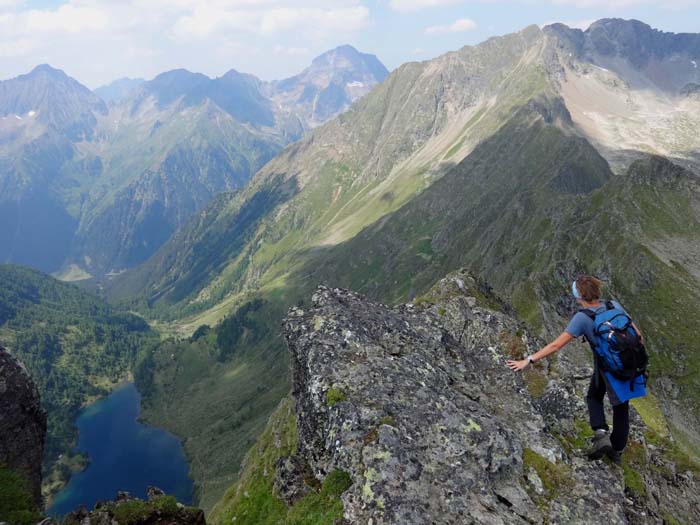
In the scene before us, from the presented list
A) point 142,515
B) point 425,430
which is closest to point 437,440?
point 425,430

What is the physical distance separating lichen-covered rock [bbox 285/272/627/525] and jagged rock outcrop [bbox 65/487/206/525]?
247 inches

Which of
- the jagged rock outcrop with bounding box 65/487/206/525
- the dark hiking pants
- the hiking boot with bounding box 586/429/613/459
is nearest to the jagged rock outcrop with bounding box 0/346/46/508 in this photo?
the jagged rock outcrop with bounding box 65/487/206/525

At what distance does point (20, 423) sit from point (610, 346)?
3485cm

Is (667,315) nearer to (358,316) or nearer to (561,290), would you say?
(561,290)

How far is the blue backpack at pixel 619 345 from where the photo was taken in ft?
52.0

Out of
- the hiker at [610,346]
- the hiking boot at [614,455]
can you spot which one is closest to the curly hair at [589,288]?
the hiker at [610,346]

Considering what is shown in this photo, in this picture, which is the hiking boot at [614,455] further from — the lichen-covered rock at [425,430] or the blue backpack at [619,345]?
the blue backpack at [619,345]

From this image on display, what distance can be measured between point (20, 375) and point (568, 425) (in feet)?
115

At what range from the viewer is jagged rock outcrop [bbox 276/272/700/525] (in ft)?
61.0

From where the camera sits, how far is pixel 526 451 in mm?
21719

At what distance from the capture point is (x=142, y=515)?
71.8ft

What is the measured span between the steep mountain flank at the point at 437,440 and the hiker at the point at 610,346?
13.0ft

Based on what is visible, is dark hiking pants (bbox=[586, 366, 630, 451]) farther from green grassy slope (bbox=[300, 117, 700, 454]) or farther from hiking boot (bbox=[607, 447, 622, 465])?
green grassy slope (bbox=[300, 117, 700, 454])

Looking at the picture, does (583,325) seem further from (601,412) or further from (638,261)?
(638,261)
